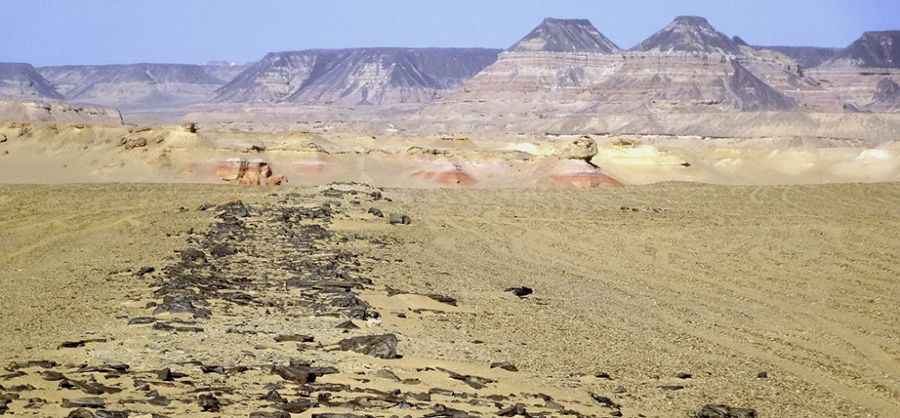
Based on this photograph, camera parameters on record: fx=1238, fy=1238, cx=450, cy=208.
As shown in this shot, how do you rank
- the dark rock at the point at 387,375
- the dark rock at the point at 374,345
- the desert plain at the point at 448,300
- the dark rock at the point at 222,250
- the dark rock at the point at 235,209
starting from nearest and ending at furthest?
the desert plain at the point at 448,300 → the dark rock at the point at 387,375 → the dark rock at the point at 374,345 → the dark rock at the point at 222,250 → the dark rock at the point at 235,209

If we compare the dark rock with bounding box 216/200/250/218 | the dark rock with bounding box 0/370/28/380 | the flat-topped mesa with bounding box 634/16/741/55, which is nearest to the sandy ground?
the dark rock with bounding box 0/370/28/380

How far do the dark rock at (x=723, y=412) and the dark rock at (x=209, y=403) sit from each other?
347 centimetres

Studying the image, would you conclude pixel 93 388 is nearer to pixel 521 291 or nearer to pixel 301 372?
pixel 301 372

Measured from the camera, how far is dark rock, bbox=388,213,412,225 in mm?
27069

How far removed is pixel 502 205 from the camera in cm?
3500

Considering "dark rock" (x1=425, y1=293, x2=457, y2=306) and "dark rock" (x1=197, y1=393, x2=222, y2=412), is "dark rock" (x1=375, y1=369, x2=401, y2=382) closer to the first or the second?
"dark rock" (x1=197, y1=393, x2=222, y2=412)

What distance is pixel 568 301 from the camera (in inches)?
619

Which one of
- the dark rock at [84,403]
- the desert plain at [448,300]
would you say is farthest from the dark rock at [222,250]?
the dark rock at [84,403]

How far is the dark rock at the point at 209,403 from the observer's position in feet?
25.4

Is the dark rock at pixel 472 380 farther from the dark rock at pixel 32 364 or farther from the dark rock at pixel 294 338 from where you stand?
the dark rock at pixel 32 364

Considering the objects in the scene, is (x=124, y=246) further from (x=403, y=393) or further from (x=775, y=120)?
(x=775, y=120)

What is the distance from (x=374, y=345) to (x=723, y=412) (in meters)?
3.01

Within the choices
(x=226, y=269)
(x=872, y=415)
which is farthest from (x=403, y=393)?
(x=226, y=269)

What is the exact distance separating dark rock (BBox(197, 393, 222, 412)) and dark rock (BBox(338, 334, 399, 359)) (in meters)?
2.37
